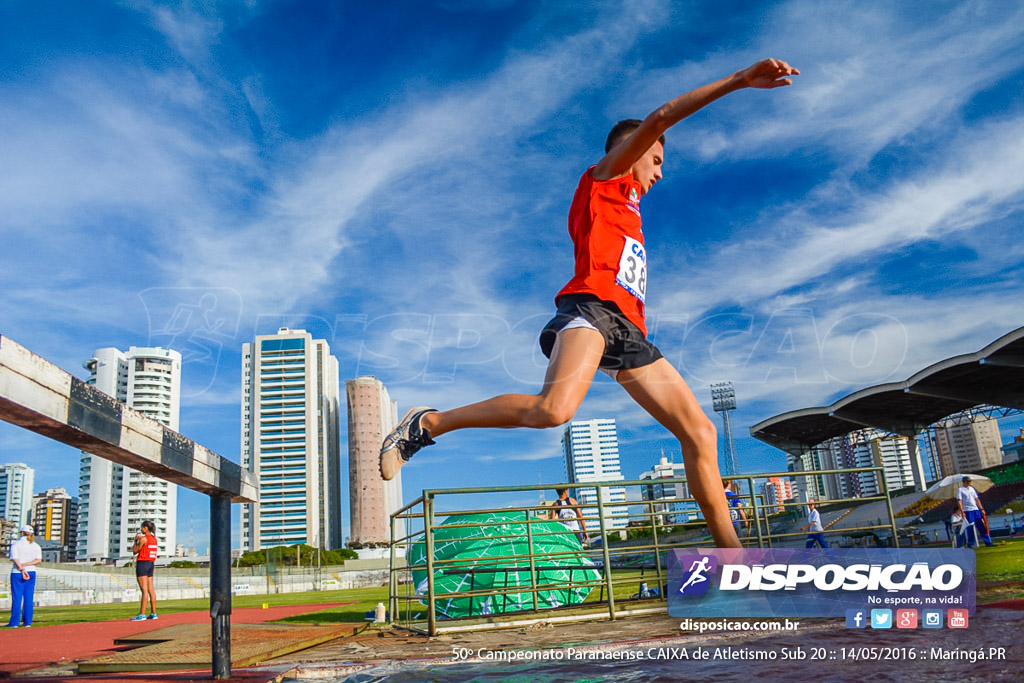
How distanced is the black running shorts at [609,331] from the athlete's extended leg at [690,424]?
0.07m

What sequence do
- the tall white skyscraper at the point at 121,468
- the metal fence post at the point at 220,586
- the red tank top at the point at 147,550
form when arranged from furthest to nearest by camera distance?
the tall white skyscraper at the point at 121,468 → the red tank top at the point at 147,550 → the metal fence post at the point at 220,586

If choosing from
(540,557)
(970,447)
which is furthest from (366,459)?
(970,447)

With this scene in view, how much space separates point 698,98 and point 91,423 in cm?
262

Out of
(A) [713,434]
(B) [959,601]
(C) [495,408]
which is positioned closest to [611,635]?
(A) [713,434]

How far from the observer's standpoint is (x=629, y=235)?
3746mm

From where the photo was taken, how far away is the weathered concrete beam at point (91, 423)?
185 centimetres

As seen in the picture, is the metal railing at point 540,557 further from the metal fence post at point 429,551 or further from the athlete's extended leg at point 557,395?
the athlete's extended leg at point 557,395

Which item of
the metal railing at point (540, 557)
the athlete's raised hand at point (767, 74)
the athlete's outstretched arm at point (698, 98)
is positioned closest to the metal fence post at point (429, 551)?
the metal railing at point (540, 557)

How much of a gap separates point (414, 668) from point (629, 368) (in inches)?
68.9

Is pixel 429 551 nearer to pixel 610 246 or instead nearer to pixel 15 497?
pixel 610 246

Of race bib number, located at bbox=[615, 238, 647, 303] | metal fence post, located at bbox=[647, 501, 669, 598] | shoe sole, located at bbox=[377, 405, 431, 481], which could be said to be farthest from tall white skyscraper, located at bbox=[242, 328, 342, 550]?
race bib number, located at bbox=[615, 238, 647, 303]

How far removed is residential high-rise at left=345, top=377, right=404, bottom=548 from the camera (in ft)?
407

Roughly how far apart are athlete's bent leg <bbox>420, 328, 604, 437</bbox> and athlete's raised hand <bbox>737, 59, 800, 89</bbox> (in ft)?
4.22

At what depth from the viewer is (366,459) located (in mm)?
125625
